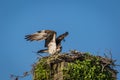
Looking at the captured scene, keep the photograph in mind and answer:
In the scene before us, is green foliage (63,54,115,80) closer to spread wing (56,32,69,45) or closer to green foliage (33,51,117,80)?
green foliage (33,51,117,80)

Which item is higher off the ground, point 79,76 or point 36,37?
point 36,37

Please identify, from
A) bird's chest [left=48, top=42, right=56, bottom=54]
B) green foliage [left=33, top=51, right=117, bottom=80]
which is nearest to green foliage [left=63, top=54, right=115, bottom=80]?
green foliage [left=33, top=51, right=117, bottom=80]

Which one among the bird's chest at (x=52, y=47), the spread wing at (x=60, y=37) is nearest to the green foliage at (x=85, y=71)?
the bird's chest at (x=52, y=47)

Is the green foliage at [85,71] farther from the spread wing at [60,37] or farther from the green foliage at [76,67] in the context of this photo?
the spread wing at [60,37]

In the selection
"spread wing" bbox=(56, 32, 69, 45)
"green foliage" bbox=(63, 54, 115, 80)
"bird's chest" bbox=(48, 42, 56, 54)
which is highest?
"spread wing" bbox=(56, 32, 69, 45)

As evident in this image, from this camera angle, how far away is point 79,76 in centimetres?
2848

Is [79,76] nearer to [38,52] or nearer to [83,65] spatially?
[83,65]

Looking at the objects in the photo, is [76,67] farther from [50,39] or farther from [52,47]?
[50,39]

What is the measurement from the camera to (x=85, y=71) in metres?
28.7

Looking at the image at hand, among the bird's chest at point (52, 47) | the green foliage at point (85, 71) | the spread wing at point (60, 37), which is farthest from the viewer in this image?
the spread wing at point (60, 37)

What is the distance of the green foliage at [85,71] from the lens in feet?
93.2

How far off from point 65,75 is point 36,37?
375 centimetres

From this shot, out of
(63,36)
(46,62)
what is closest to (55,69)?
(46,62)

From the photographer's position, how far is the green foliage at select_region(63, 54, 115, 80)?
2841cm
